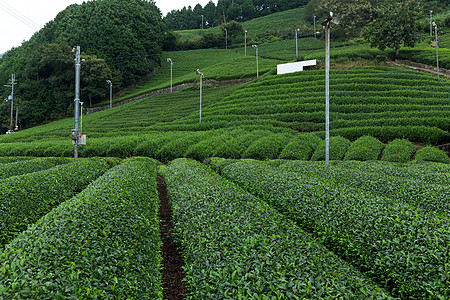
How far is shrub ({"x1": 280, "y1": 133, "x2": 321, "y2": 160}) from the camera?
23891 mm

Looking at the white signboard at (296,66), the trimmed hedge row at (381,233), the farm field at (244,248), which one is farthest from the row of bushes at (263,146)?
the white signboard at (296,66)

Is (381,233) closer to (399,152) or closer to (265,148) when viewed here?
(399,152)

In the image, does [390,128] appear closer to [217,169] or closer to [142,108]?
[217,169]

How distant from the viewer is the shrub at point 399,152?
21.3m

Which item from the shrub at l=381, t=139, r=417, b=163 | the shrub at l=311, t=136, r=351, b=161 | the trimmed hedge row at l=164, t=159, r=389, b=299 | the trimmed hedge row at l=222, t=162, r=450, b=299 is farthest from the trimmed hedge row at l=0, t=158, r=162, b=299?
the shrub at l=381, t=139, r=417, b=163

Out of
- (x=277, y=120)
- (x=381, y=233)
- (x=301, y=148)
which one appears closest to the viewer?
Result: (x=381, y=233)

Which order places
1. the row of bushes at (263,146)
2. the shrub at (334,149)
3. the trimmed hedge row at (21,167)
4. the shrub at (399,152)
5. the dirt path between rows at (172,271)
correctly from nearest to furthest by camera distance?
1. the dirt path between rows at (172,271)
2. the trimmed hedge row at (21,167)
3. the shrub at (399,152)
4. the row of bushes at (263,146)
5. the shrub at (334,149)

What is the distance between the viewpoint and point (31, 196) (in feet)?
33.7

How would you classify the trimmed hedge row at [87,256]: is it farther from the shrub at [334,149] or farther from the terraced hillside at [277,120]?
the terraced hillside at [277,120]

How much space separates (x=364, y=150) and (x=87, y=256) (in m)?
21.7

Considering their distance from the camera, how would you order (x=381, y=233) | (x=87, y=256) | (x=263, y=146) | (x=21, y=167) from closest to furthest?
(x=87, y=256), (x=381, y=233), (x=21, y=167), (x=263, y=146)

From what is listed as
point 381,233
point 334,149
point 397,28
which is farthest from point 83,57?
point 381,233

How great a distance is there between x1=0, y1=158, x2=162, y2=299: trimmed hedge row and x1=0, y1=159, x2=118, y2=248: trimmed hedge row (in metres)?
2.50

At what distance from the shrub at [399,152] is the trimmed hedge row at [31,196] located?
20.4 metres
